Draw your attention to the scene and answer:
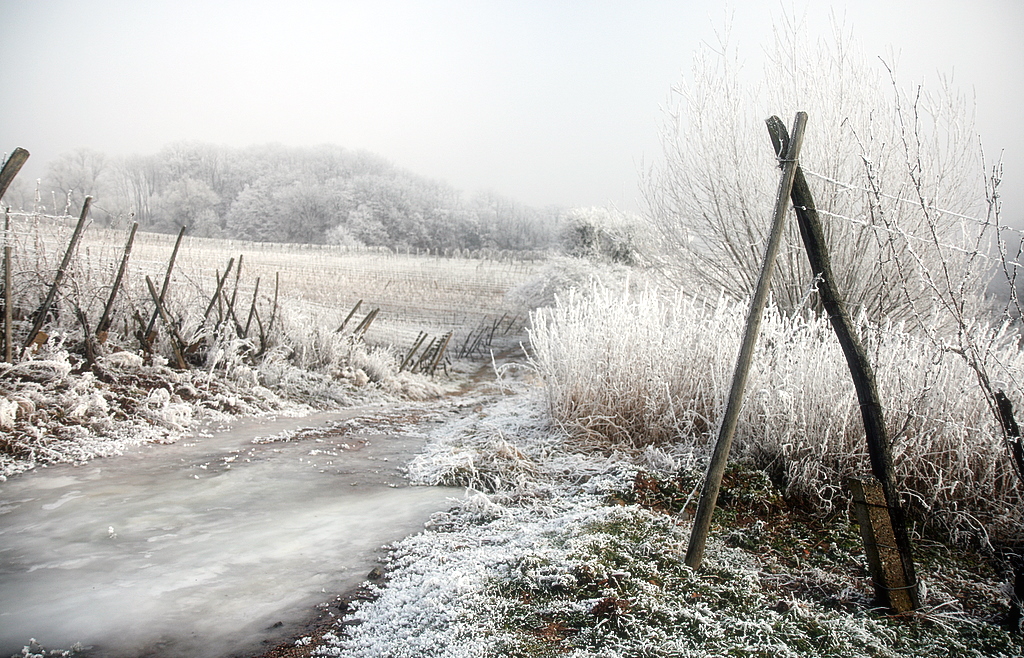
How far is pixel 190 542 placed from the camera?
244 centimetres

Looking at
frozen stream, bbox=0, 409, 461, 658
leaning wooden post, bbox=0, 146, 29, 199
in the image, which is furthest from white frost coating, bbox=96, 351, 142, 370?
leaning wooden post, bbox=0, 146, 29, 199

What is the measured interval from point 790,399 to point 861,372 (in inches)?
34.7

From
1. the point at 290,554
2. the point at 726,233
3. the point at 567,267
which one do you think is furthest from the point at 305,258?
the point at 290,554

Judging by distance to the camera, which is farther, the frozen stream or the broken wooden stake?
the broken wooden stake

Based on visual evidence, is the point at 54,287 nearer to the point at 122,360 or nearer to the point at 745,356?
the point at 122,360

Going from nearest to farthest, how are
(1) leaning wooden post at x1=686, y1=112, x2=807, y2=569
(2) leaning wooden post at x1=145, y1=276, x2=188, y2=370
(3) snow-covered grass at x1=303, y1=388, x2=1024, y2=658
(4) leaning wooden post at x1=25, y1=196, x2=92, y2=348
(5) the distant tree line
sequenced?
(3) snow-covered grass at x1=303, y1=388, x2=1024, y2=658 → (1) leaning wooden post at x1=686, y1=112, x2=807, y2=569 → (4) leaning wooden post at x1=25, y1=196, x2=92, y2=348 → (2) leaning wooden post at x1=145, y1=276, x2=188, y2=370 → (5) the distant tree line

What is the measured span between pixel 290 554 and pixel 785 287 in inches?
214

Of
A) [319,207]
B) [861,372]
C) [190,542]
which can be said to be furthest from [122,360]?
[319,207]

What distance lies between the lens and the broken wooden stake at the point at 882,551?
1931 mm

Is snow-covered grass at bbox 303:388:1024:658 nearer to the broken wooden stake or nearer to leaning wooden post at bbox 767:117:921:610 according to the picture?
the broken wooden stake

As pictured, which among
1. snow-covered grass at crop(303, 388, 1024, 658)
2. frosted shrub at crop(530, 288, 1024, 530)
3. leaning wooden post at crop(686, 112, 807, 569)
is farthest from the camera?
frosted shrub at crop(530, 288, 1024, 530)

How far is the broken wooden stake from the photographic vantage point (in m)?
1.93

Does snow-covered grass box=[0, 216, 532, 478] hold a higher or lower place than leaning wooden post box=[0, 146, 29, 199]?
lower

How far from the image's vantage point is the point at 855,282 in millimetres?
5902
